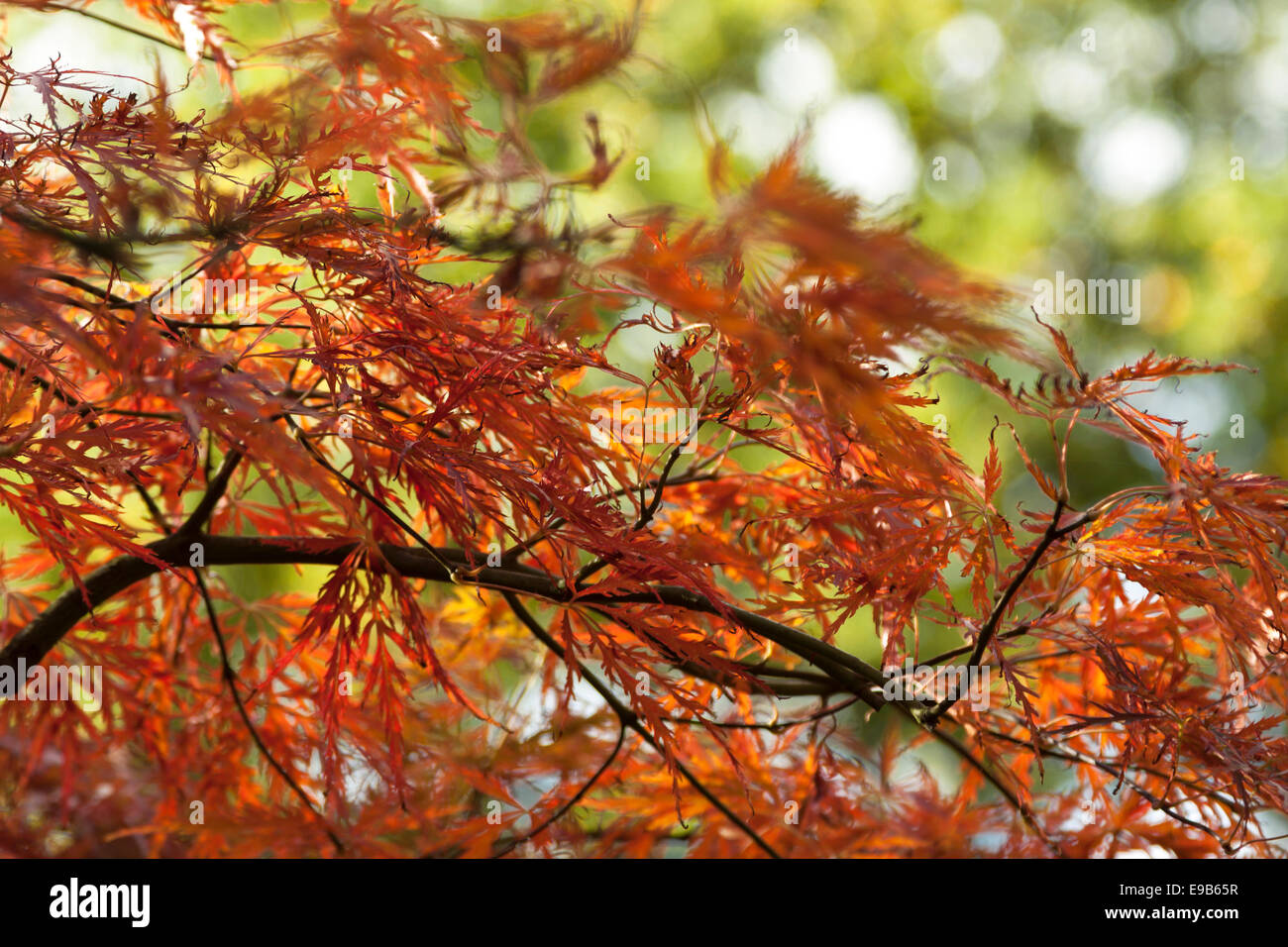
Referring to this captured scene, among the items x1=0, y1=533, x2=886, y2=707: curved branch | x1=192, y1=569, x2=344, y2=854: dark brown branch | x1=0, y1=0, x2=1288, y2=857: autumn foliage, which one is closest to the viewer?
x1=0, y1=0, x2=1288, y2=857: autumn foliage

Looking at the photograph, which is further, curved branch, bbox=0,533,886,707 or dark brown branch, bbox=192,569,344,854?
dark brown branch, bbox=192,569,344,854

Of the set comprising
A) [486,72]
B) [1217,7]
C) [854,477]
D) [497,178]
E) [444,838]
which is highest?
[1217,7]

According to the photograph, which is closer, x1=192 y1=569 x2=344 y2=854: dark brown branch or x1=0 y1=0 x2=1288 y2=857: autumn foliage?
x1=0 y1=0 x2=1288 y2=857: autumn foliage

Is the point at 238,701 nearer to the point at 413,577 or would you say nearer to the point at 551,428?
the point at 413,577

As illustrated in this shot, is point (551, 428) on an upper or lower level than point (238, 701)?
upper

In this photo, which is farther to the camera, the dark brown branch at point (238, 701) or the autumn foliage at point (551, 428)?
the dark brown branch at point (238, 701)

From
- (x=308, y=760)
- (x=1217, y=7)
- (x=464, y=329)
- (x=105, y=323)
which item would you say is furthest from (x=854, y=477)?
(x=1217, y=7)

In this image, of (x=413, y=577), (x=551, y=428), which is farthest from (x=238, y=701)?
(x=551, y=428)

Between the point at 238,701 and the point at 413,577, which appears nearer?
the point at 413,577

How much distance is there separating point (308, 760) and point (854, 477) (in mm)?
770

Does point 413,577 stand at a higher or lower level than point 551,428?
lower

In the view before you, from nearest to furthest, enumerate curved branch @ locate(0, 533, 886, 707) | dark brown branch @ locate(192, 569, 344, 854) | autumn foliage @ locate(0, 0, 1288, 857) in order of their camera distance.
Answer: autumn foliage @ locate(0, 0, 1288, 857) < curved branch @ locate(0, 533, 886, 707) < dark brown branch @ locate(192, 569, 344, 854)
